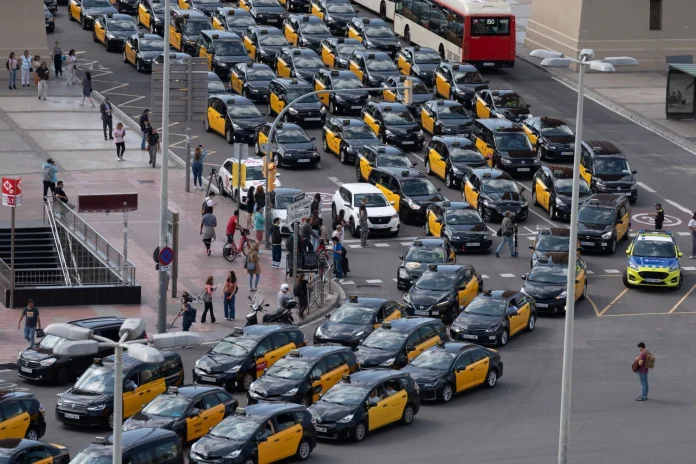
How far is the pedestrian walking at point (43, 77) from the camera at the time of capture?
7062 centimetres

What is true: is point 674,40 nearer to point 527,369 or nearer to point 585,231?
point 585,231

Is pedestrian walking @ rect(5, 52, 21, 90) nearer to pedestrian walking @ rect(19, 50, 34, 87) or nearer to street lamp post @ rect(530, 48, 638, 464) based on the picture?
pedestrian walking @ rect(19, 50, 34, 87)

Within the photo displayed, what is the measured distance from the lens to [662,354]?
147ft

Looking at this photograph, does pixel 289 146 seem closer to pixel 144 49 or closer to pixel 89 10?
pixel 144 49

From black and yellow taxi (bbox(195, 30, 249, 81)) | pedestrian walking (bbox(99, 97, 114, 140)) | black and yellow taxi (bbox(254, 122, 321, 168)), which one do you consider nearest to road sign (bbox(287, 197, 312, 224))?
black and yellow taxi (bbox(254, 122, 321, 168))

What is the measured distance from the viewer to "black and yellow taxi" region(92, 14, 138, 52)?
260 ft

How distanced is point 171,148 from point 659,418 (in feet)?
101

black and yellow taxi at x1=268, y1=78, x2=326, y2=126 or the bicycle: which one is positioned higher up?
black and yellow taxi at x1=268, y1=78, x2=326, y2=126

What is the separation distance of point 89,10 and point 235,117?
20.7 m

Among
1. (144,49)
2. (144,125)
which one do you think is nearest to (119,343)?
(144,125)

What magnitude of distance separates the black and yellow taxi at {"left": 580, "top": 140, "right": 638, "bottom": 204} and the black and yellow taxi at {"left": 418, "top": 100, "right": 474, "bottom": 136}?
6.47 metres

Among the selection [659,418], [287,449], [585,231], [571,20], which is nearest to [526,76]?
[571,20]

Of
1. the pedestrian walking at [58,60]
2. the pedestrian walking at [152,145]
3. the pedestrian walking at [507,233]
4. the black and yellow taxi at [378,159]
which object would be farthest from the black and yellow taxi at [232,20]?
the pedestrian walking at [507,233]

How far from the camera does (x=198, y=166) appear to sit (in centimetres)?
5962
